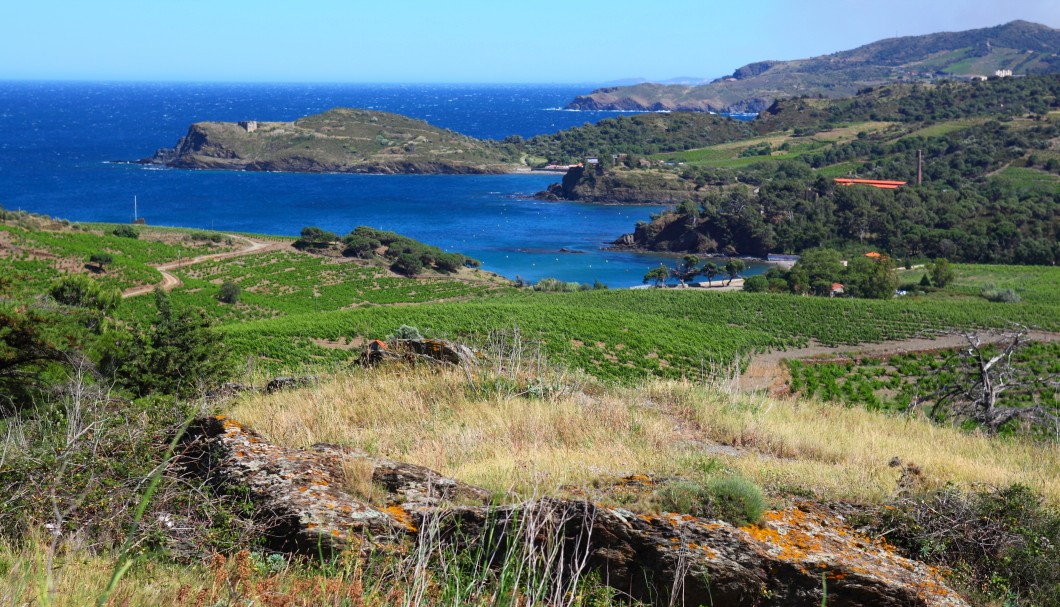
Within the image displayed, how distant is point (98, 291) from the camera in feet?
80.9

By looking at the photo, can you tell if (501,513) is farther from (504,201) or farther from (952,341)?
(504,201)

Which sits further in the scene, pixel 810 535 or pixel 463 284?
pixel 463 284

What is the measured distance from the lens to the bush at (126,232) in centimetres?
5199

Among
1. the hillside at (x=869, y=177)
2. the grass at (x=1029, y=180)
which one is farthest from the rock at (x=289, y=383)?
the grass at (x=1029, y=180)

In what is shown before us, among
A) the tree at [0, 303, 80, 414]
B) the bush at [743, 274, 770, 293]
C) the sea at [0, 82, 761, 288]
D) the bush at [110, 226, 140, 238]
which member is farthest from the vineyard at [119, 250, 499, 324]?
the tree at [0, 303, 80, 414]

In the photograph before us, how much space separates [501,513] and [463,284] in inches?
1980

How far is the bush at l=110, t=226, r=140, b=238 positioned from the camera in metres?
52.0

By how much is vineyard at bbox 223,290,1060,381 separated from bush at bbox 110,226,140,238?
2441cm

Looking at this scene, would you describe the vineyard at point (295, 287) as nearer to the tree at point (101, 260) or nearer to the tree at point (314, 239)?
the tree at point (314, 239)

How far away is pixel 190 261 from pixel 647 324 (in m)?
29.6

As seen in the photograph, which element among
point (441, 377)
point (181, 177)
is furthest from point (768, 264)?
point (181, 177)

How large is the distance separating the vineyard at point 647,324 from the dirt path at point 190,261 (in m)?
10.5

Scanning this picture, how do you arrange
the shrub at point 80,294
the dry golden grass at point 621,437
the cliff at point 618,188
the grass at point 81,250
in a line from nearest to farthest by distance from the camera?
the dry golden grass at point 621,437, the shrub at point 80,294, the grass at point 81,250, the cliff at point 618,188

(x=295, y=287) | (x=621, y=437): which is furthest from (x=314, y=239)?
(x=621, y=437)
